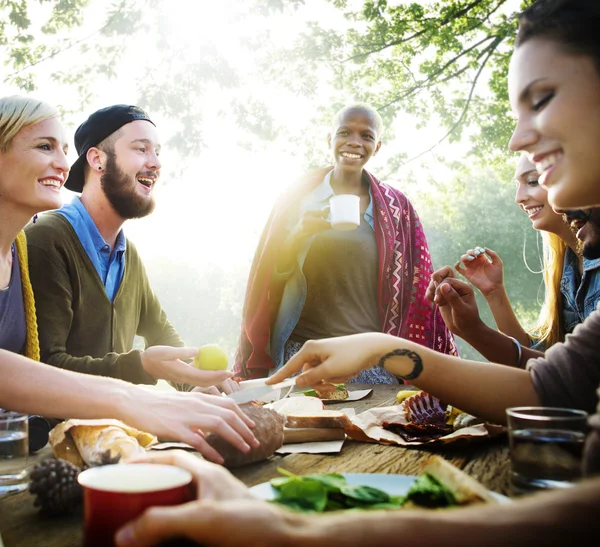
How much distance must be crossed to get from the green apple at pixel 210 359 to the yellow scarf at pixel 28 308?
2.68 feet

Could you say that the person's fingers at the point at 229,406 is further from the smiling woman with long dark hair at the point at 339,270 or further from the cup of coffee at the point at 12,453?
the smiling woman with long dark hair at the point at 339,270

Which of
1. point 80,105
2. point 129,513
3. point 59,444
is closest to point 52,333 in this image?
point 59,444

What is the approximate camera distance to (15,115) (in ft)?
8.50

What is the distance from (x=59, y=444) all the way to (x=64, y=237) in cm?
165

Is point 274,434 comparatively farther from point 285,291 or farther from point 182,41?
point 182,41

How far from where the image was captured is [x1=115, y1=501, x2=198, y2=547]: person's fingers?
63 cm

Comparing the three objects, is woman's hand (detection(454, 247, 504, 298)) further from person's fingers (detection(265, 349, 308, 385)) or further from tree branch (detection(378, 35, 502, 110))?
tree branch (detection(378, 35, 502, 110))

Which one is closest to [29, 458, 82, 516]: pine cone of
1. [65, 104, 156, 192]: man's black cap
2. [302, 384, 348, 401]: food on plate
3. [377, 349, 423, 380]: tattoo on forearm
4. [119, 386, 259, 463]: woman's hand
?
[119, 386, 259, 463]: woman's hand

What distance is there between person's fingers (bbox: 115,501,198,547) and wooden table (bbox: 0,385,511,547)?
0.36m

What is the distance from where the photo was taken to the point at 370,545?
0.57m

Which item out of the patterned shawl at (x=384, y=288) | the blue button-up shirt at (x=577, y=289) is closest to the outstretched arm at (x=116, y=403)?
the blue button-up shirt at (x=577, y=289)

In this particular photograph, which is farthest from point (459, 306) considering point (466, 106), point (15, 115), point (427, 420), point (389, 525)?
point (466, 106)

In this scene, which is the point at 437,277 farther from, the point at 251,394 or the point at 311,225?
the point at 251,394

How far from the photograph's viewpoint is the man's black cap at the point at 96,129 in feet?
11.5
